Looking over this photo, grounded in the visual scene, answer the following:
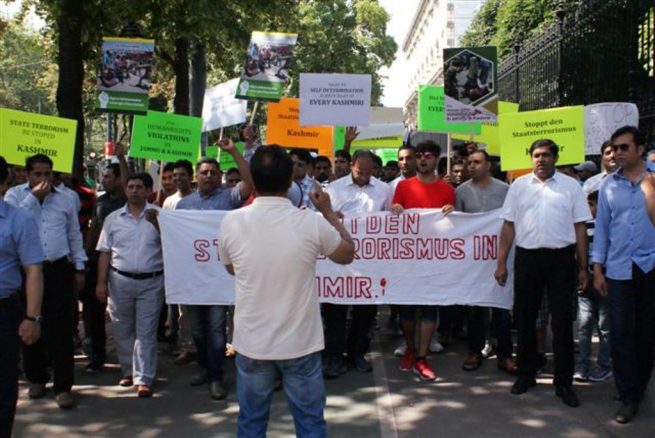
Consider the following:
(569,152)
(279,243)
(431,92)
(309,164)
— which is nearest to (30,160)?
(309,164)

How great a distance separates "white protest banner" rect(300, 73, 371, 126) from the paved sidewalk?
305 cm

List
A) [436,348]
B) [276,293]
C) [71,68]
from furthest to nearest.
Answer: [71,68], [436,348], [276,293]

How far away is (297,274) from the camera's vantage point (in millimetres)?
3182

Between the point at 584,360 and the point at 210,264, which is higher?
the point at 210,264

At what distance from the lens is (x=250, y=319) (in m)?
3.23

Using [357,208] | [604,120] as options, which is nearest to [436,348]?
[357,208]

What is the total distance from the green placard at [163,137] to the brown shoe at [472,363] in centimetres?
352

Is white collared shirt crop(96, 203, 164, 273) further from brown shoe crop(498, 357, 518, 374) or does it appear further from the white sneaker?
brown shoe crop(498, 357, 518, 374)

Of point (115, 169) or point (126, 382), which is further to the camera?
point (115, 169)

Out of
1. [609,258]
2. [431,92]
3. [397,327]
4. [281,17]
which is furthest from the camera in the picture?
[281,17]

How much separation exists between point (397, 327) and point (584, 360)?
2.39m

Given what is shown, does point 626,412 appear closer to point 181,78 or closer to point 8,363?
point 8,363

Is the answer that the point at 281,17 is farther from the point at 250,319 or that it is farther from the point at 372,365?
the point at 250,319

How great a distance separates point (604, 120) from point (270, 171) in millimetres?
5223
